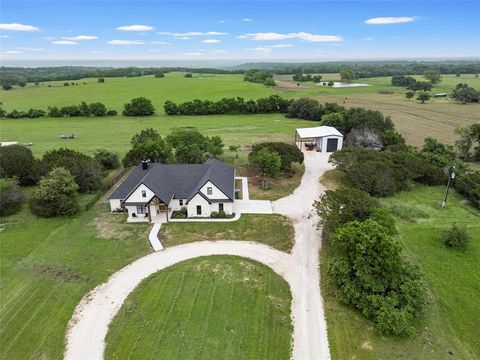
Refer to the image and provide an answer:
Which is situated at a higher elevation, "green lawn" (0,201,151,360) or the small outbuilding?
the small outbuilding

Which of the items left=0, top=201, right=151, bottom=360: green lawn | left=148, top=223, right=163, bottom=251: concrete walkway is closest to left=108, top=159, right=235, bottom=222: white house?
left=148, top=223, right=163, bottom=251: concrete walkway

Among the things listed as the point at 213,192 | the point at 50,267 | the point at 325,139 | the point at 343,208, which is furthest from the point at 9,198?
the point at 325,139

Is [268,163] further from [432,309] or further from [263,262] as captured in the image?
[432,309]

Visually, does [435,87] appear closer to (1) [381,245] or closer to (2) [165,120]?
(2) [165,120]

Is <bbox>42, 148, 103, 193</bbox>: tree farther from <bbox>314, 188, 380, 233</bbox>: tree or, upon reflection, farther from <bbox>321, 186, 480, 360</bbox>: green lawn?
<bbox>321, 186, 480, 360</bbox>: green lawn

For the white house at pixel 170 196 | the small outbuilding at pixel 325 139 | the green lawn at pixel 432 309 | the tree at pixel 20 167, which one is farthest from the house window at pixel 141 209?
the small outbuilding at pixel 325 139

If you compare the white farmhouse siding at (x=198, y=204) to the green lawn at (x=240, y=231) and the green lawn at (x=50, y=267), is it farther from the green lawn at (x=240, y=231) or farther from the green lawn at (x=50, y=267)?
the green lawn at (x=50, y=267)
